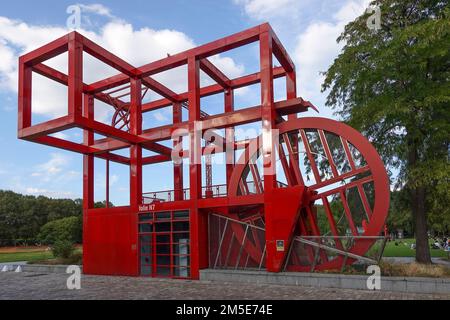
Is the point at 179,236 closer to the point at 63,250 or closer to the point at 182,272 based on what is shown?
the point at 182,272

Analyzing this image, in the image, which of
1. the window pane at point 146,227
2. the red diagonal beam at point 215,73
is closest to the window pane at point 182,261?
the window pane at point 146,227

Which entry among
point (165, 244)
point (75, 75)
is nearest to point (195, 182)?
point (165, 244)

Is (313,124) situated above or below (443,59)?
below

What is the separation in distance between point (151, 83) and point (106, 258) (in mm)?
9790

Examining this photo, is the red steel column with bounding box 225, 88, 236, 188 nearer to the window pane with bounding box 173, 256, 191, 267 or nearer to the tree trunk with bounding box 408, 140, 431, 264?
the window pane with bounding box 173, 256, 191, 267

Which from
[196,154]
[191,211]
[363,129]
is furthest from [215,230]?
[363,129]

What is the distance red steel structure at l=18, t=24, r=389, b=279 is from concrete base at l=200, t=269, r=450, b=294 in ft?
2.34

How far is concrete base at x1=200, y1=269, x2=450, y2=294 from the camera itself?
13609mm

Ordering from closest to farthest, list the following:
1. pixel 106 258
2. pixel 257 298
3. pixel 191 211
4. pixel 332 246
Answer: pixel 257 298
pixel 332 246
pixel 191 211
pixel 106 258

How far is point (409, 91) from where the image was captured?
19562mm

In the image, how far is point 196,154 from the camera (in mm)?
20125

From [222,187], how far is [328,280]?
8.19 m

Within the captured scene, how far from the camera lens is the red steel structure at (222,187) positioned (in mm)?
17453
